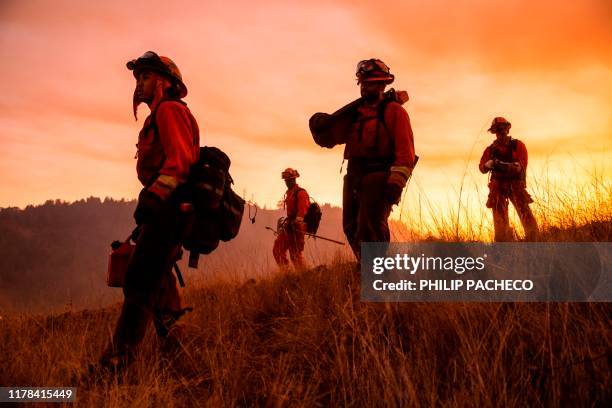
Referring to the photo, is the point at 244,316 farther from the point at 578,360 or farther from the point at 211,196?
the point at 578,360

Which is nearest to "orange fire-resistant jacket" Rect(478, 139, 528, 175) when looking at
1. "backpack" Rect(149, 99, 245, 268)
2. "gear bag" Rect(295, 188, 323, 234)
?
"gear bag" Rect(295, 188, 323, 234)

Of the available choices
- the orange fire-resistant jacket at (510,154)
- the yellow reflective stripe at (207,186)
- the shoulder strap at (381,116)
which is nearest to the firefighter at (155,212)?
A: the yellow reflective stripe at (207,186)

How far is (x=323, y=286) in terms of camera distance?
13.9ft

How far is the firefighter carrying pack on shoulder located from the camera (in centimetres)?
306

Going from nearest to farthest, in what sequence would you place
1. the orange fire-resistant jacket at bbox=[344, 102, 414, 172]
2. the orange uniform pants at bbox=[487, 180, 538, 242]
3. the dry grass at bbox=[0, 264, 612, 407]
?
the dry grass at bbox=[0, 264, 612, 407] < the orange fire-resistant jacket at bbox=[344, 102, 414, 172] < the orange uniform pants at bbox=[487, 180, 538, 242]

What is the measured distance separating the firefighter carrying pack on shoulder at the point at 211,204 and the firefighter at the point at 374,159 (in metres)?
1.42

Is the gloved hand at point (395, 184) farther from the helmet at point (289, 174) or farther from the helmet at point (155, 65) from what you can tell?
the helmet at point (289, 174)

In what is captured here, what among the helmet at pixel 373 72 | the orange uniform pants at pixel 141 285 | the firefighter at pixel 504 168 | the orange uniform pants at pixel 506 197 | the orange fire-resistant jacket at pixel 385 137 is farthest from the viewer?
the firefighter at pixel 504 168

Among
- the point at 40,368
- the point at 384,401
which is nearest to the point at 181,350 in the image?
the point at 40,368

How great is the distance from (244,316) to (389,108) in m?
2.43

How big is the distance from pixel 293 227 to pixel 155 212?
24.1 ft

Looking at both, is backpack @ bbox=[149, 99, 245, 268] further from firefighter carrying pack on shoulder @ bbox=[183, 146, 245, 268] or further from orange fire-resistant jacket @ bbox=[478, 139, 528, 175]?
orange fire-resistant jacket @ bbox=[478, 139, 528, 175]

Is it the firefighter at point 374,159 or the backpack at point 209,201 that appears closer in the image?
the backpack at point 209,201

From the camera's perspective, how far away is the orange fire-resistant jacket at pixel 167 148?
113 inches
